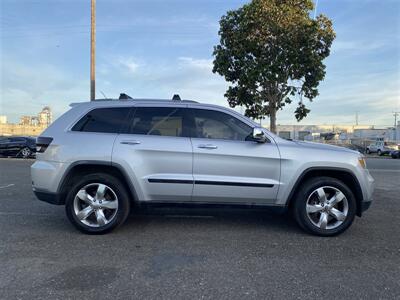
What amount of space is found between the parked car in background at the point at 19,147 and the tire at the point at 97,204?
60.5 feet

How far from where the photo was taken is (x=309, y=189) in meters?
4.98

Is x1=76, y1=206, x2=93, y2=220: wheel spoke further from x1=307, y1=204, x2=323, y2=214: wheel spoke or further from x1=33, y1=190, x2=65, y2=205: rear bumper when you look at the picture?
x1=307, y1=204, x2=323, y2=214: wheel spoke

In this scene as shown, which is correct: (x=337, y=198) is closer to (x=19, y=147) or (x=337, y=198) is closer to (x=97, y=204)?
(x=97, y=204)

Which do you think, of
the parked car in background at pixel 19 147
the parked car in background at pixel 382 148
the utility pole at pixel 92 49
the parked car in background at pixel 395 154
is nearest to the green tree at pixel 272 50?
the utility pole at pixel 92 49

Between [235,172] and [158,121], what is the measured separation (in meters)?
1.33

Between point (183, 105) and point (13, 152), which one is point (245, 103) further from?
point (183, 105)

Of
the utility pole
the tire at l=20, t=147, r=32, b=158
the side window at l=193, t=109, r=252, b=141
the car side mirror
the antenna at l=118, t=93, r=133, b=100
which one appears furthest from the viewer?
the tire at l=20, t=147, r=32, b=158

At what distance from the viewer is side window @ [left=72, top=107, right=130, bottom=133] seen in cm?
516

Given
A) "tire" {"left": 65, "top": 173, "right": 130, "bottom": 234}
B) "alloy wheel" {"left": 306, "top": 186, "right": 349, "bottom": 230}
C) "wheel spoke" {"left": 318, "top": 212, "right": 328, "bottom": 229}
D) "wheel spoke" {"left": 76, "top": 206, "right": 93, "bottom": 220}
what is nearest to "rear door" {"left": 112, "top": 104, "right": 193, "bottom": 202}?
"tire" {"left": 65, "top": 173, "right": 130, "bottom": 234}

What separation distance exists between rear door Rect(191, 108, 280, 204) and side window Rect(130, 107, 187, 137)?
38cm

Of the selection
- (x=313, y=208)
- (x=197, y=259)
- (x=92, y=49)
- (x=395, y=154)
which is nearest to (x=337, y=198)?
(x=313, y=208)

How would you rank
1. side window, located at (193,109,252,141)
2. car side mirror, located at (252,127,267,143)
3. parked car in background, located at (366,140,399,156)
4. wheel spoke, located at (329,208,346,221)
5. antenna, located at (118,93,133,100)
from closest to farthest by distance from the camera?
car side mirror, located at (252,127,267,143) → wheel spoke, located at (329,208,346,221) → side window, located at (193,109,252,141) → antenna, located at (118,93,133,100) → parked car in background, located at (366,140,399,156)

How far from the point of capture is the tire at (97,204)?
4938 mm

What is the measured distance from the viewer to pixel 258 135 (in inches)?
195
